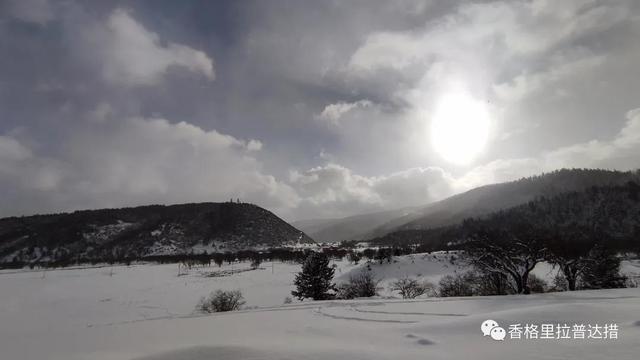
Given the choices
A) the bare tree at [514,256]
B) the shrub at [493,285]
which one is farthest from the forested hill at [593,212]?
the bare tree at [514,256]

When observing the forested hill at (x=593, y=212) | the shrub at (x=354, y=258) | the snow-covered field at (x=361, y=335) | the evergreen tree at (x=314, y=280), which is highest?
the forested hill at (x=593, y=212)

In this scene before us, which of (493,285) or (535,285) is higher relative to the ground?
(493,285)

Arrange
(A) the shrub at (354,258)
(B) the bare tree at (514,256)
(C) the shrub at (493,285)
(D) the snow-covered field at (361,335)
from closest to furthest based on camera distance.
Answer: (D) the snow-covered field at (361,335)
(B) the bare tree at (514,256)
(C) the shrub at (493,285)
(A) the shrub at (354,258)

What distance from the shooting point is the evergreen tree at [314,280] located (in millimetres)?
45406

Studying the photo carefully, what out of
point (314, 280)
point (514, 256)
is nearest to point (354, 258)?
point (314, 280)

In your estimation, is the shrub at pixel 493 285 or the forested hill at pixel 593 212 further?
the forested hill at pixel 593 212

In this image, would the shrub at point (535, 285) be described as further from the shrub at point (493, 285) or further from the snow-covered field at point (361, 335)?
the snow-covered field at point (361, 335)

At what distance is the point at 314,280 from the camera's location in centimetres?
4581

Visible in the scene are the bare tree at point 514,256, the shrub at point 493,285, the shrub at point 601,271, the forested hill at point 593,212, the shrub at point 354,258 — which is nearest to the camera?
the bare tree at point 514,256

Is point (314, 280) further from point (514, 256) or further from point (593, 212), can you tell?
point (593, 212)

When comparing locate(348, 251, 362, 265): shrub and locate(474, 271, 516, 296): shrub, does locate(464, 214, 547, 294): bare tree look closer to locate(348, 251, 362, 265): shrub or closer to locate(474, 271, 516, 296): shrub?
locate(474, 271, 516, 296): shrub

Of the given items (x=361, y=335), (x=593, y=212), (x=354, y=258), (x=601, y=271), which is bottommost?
(x=354, y=258)

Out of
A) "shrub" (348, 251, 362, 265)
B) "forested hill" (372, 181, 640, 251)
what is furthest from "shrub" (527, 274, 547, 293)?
"forested hill" (372, 181, 640, 251)

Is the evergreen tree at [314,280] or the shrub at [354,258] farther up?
the evergreen tree at [314,280]
